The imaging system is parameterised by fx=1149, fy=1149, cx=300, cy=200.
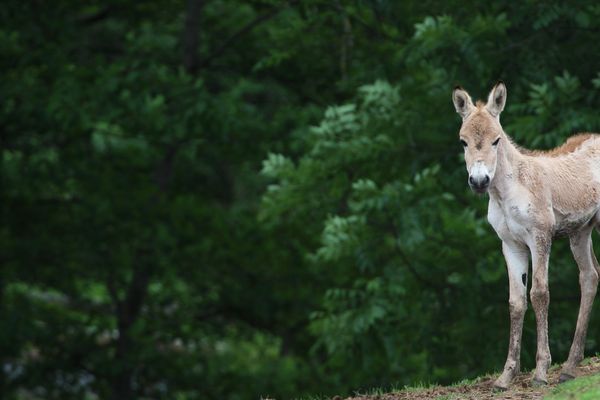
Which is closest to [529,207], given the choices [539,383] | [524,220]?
[524,220]

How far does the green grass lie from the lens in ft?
28.1

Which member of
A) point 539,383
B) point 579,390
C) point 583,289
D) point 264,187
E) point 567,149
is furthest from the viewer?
point 264,187

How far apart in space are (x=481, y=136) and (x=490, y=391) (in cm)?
217

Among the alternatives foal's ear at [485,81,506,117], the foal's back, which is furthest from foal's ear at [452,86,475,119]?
the foal's back

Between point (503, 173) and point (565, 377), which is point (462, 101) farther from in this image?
point (565, 377)

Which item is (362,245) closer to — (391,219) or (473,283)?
(391,219)

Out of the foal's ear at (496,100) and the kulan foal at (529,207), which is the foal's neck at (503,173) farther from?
the foal's ear at (496,100)

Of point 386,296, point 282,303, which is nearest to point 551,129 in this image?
point 386,296

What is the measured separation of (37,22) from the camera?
21.4 m

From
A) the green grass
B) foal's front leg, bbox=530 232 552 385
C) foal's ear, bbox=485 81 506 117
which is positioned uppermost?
foal's ear, bbox=485 81 506 117

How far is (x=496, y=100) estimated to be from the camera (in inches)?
381

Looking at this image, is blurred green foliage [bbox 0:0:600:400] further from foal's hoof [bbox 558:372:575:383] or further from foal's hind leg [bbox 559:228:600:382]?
foal's hoof [bbox 558:372:575:383]

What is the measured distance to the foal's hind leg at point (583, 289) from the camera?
989 centimetres

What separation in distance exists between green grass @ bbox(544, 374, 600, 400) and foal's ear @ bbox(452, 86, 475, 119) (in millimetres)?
2384
